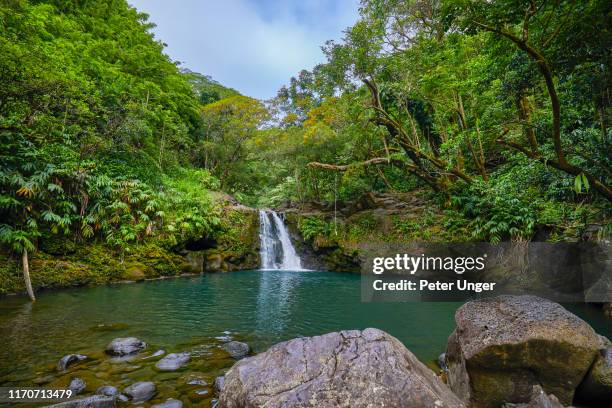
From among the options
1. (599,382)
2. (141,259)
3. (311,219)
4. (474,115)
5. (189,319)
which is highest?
(474,115)

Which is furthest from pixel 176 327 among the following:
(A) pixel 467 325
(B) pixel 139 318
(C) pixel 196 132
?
(C) pixel 196 132

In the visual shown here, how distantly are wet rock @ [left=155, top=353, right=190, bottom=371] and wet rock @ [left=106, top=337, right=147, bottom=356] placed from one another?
2.42 ft

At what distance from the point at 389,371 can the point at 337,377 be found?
0.41 meters

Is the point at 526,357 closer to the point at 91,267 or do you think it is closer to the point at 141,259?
the point at 91,267

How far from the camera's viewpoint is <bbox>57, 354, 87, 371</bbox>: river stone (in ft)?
16.1

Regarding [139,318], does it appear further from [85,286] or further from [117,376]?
[85,286]

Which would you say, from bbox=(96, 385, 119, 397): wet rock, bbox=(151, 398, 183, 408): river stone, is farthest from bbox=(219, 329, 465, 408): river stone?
bbox=(96, 385, 119, 397): wet rock

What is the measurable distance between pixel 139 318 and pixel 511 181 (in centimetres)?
960

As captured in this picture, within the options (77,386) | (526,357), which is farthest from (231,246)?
(526,357)

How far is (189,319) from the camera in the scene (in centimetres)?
783

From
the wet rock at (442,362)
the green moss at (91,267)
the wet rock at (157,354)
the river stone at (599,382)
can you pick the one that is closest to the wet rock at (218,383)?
the wet rock at (157,354)

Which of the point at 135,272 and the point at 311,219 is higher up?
the point at 311,219

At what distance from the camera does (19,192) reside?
9.41 meters

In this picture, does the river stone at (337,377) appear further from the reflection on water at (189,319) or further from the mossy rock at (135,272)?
the mossy rock at (135,272)
